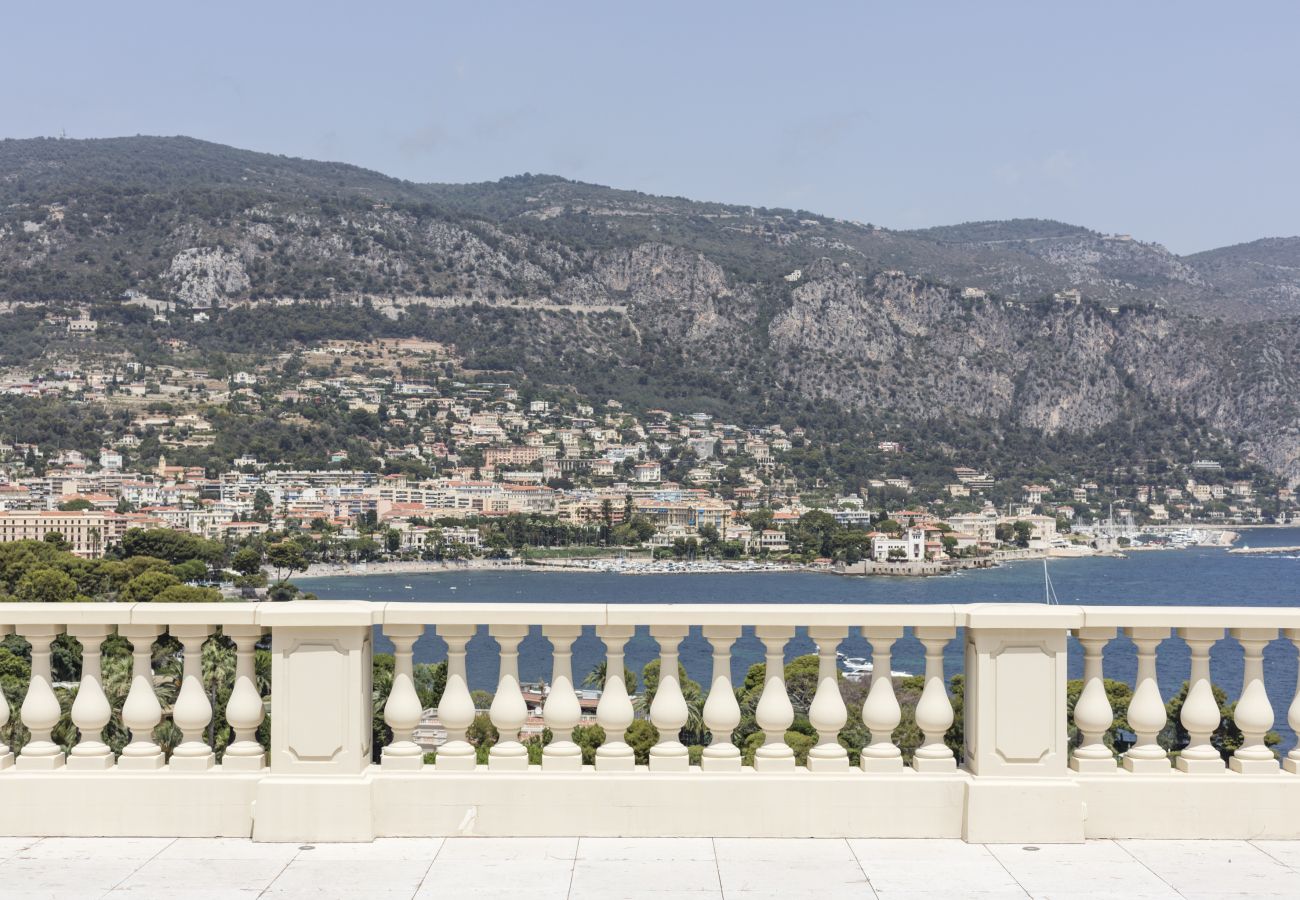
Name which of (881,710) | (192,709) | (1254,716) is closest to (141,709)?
(192,709)

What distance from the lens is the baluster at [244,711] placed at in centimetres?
505

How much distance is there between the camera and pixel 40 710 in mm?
5035

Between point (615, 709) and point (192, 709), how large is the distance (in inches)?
58.2

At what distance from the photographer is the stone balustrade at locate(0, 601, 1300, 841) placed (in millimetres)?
4988

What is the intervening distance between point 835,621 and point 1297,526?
195 m

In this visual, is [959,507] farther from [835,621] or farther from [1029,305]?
[835,621]

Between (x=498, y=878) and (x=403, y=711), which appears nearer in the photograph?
(x=498, y=878)

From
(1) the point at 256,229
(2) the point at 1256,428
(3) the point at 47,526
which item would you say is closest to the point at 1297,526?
(2) the point at 1256,428

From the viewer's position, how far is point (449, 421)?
527 feet

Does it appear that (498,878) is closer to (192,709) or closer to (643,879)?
(643,879)

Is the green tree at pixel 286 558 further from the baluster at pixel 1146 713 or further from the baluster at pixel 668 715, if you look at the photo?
the baluster at pixel 1146 713

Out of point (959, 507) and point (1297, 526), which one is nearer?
point (959, 507)

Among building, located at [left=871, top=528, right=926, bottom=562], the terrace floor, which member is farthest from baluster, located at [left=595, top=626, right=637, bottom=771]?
building, located at [left=871, top=528, right=926, bottom=562]

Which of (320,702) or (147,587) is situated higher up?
(320,702)
